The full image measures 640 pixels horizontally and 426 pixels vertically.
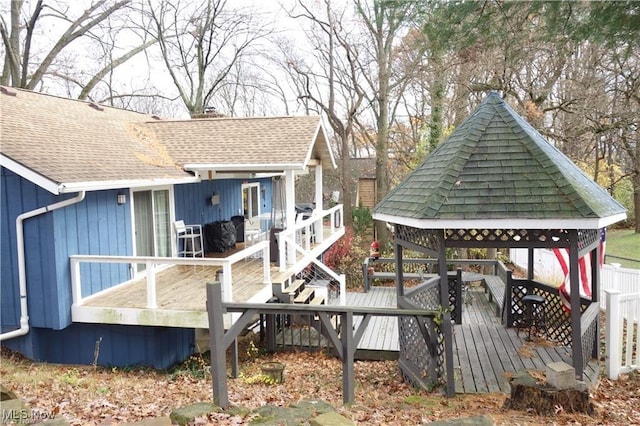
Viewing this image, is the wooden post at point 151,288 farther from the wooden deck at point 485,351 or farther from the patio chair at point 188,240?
the wooden deck at point 485,351

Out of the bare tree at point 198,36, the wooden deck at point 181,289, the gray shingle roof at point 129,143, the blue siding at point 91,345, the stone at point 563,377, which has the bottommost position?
the blue siding at point 91,345

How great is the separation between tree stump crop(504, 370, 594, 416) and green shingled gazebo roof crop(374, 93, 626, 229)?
1793 mm

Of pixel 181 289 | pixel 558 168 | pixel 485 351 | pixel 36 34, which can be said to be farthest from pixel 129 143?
pixel 36 34

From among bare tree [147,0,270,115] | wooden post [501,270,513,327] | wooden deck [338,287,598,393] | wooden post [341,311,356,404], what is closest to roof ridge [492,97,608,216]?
wooden deck [338,287,598,393]

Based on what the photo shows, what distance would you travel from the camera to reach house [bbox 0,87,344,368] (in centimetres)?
751

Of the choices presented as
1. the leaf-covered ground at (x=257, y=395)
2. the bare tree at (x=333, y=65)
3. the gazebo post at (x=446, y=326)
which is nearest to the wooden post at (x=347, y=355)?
the leaf-covered ground at (x=257, y=395)

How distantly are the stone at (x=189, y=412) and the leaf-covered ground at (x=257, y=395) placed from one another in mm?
140

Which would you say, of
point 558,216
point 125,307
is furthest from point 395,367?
point 125,307

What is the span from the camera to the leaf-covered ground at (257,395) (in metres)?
4.61

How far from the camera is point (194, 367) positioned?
8336 millimetres

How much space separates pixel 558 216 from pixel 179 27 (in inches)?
916

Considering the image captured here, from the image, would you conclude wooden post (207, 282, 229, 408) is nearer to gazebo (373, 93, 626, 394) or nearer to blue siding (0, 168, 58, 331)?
gazebo (373, 93, 626, 394)

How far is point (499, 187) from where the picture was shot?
5.82 metres

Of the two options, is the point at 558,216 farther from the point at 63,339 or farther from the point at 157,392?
the point at 63,339
